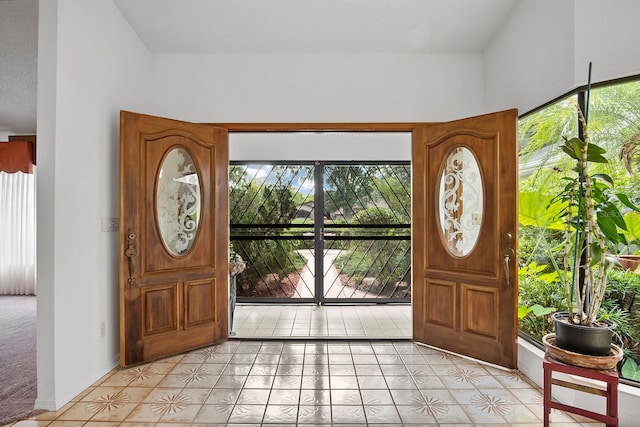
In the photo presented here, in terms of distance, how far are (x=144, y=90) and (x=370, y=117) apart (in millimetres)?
2192

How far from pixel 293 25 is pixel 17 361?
3.70m

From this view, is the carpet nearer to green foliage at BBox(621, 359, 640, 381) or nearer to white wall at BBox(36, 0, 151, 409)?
white wall at BBox(36, 0, 151, 409)

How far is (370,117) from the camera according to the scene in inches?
142

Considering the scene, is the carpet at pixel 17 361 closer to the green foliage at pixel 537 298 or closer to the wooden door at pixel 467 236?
the wooden door at pixel 467 236

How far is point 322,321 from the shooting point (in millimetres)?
4387

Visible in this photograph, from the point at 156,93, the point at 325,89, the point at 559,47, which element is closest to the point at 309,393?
the point at 325,89

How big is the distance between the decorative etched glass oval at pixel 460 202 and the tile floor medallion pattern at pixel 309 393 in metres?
1.04

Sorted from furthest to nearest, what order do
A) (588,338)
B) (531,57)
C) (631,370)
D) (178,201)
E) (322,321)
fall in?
(322,321) → (178,201) → (531,57) → (631,370) → (588,338)

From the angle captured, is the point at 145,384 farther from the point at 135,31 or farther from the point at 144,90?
the point at 135,31

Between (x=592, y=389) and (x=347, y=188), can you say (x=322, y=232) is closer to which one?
(x=347, y=188)

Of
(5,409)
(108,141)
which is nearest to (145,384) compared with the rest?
(5,409)

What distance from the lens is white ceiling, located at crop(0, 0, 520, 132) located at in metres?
2.94

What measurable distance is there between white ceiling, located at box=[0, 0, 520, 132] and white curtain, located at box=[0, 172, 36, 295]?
2628mm

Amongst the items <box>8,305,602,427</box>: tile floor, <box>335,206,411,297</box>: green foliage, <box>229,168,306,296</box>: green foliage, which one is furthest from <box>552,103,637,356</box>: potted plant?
<box>229,168,306,296</box>: green foliage
